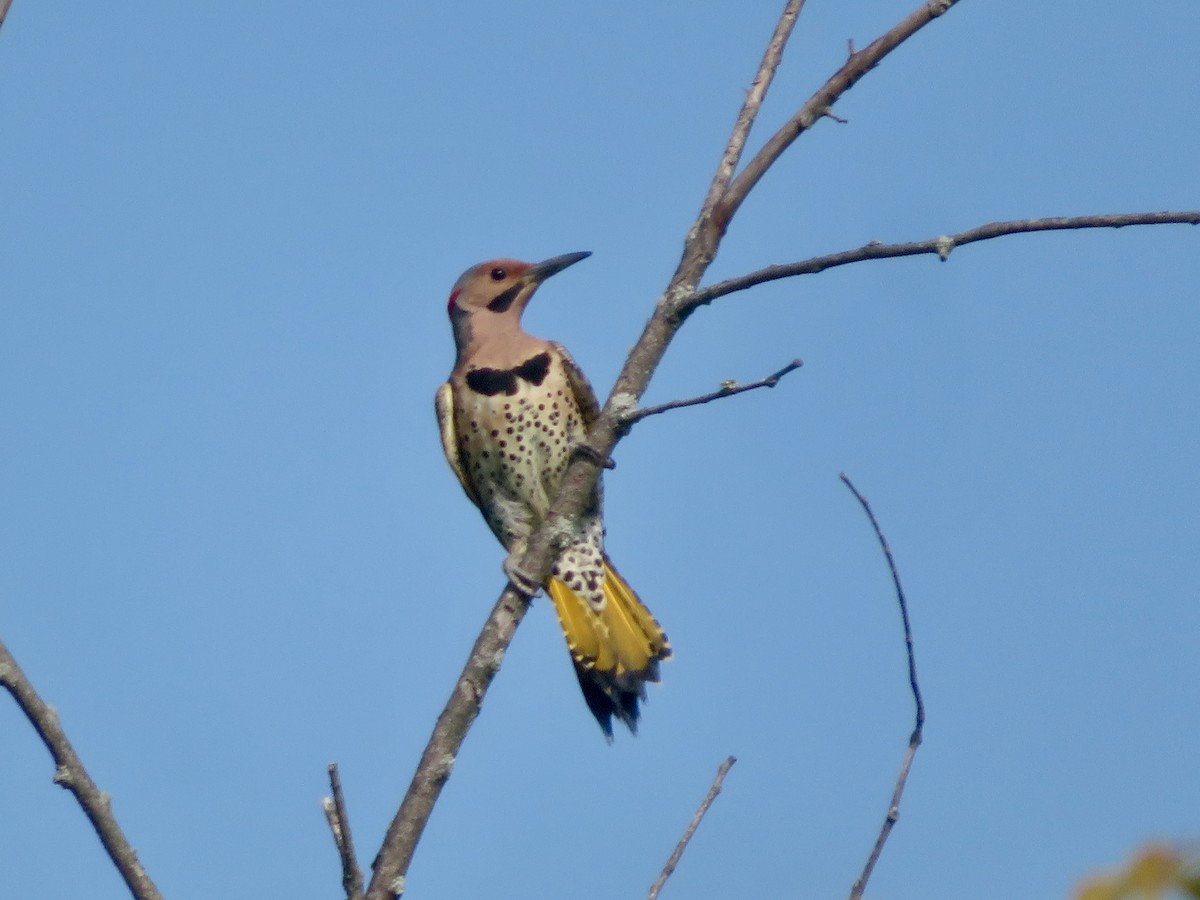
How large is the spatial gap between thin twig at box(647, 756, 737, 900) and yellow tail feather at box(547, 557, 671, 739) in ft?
7.05

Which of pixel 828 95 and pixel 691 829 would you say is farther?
pixel 828 95

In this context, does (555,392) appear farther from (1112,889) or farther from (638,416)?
(1112,889)

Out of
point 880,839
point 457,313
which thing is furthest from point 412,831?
point 457,313

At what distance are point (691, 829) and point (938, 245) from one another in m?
1.14

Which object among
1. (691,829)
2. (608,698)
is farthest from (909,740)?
(608,698)

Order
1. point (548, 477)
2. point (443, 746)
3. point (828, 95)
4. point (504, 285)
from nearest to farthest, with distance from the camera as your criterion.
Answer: point (443, 746)
point (828, 95)
point (548, 477)
point (504, 285)

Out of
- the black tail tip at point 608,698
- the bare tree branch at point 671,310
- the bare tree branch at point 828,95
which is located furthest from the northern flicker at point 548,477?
the bare tree branch at point 828,95

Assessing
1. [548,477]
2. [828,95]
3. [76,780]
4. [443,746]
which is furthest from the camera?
[548,477]

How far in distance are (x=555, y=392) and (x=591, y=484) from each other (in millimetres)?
1760

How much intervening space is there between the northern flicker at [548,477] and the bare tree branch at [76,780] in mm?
2368

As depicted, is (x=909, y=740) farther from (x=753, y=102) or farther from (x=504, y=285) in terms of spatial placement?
(x=504, y=285)

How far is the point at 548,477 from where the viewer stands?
4.78 m

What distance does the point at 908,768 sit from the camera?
2213 millimetres

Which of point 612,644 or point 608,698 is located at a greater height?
point 612,644
